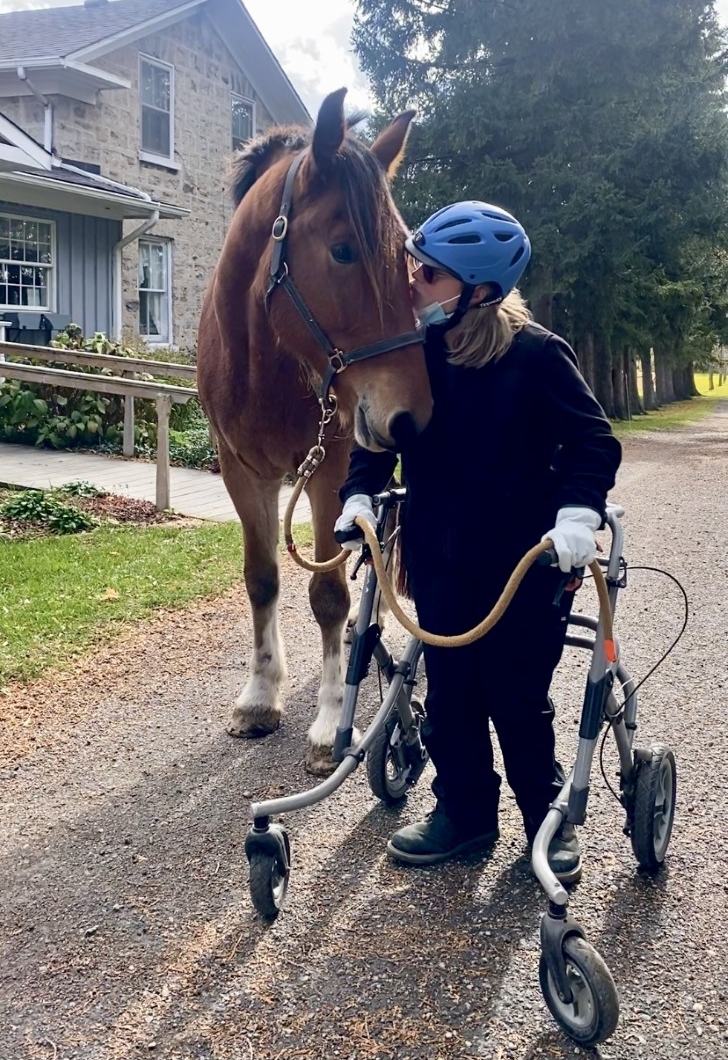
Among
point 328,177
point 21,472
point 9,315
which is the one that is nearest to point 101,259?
point 9,315

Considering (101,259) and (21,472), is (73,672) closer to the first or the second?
(21,472)

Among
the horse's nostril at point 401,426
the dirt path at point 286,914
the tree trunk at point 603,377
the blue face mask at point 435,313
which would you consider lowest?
the dirt path at point 286,914

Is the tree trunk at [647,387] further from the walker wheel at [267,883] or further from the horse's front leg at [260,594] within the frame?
the walker wheel at [267,883]

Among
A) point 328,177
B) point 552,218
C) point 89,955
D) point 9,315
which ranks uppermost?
point 552,218

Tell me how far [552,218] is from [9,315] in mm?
9916

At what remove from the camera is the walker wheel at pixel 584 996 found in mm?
2002

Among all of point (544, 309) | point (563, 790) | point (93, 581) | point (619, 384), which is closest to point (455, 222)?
point (563, 790)

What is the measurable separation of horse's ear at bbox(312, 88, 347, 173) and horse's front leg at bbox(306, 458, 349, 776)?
3.82ft

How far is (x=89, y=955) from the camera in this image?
2.43m

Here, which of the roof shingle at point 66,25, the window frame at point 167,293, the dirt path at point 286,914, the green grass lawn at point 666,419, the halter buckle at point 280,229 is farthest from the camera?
the green grass lawn at point 666,419

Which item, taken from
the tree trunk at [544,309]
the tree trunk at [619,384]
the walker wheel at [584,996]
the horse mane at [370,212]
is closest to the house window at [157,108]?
the tree trunk at [544,309]

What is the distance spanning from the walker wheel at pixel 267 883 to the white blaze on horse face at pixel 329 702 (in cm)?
93

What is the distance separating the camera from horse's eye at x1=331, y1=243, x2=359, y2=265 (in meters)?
2.89

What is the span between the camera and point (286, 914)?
2609 millimetres
